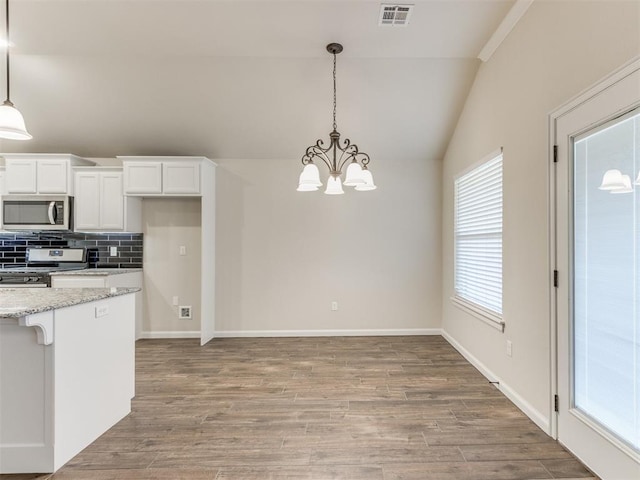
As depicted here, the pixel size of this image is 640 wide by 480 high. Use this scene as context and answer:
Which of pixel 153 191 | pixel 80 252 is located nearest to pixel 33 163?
pixel 80 252

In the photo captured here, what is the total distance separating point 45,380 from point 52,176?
326 cm

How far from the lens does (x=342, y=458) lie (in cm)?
200

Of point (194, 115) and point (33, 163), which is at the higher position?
point (194, 115)

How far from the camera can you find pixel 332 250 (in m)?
4.59

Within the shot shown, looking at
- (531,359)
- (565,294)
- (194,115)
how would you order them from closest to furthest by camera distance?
(565,294)
(531,359)
(194,115)

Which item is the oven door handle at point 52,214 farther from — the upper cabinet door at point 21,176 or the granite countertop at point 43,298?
the granite countertop at point 43,298

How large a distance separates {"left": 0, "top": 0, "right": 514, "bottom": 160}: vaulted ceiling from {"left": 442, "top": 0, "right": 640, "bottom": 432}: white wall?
0.49 metres

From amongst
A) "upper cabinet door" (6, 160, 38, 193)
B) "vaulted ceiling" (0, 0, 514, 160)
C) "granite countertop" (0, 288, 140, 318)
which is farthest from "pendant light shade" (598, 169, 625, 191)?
"upper cabinet door" (6, 160, 38, 193)

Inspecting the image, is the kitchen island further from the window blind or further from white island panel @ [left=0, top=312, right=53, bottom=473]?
the window blind

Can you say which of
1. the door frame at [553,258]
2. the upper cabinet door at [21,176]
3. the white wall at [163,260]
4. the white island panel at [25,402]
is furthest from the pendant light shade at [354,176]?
the upper cabinet door at [21,176]

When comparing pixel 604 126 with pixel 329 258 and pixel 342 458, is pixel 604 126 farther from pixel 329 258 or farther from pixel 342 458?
pixel 329 258

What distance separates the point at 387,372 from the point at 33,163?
4.83 metres

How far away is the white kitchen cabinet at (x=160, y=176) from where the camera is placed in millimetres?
4129

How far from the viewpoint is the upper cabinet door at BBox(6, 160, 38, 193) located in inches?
161
